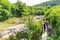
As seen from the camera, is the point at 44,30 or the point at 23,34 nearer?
the point at 23,34

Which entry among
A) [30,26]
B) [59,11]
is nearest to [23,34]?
[30,26]

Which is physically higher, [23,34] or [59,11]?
[59,11]

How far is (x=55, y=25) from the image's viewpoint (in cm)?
1174

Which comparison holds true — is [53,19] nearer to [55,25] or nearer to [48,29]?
[55,25]

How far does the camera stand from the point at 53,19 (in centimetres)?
1177

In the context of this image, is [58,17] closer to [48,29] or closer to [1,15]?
[48,29]

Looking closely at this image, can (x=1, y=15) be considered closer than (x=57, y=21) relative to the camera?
No

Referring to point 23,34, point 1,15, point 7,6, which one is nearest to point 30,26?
point 23,34

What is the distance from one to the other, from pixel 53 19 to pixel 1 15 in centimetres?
959

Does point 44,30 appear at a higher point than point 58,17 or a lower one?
lower

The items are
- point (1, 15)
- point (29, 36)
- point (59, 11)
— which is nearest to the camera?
point (29, 36)

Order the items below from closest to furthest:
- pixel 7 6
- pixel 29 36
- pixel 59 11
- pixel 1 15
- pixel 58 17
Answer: pixel 29 36, pixel 58 17, pixel 59 11, pixel 1 15, pixel 7 6

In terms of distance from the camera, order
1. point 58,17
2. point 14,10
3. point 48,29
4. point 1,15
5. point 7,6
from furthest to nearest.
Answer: point 14,10, point 7,6, point 1,15, point 48,29, point 58,17

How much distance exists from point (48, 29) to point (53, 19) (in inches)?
69.8
